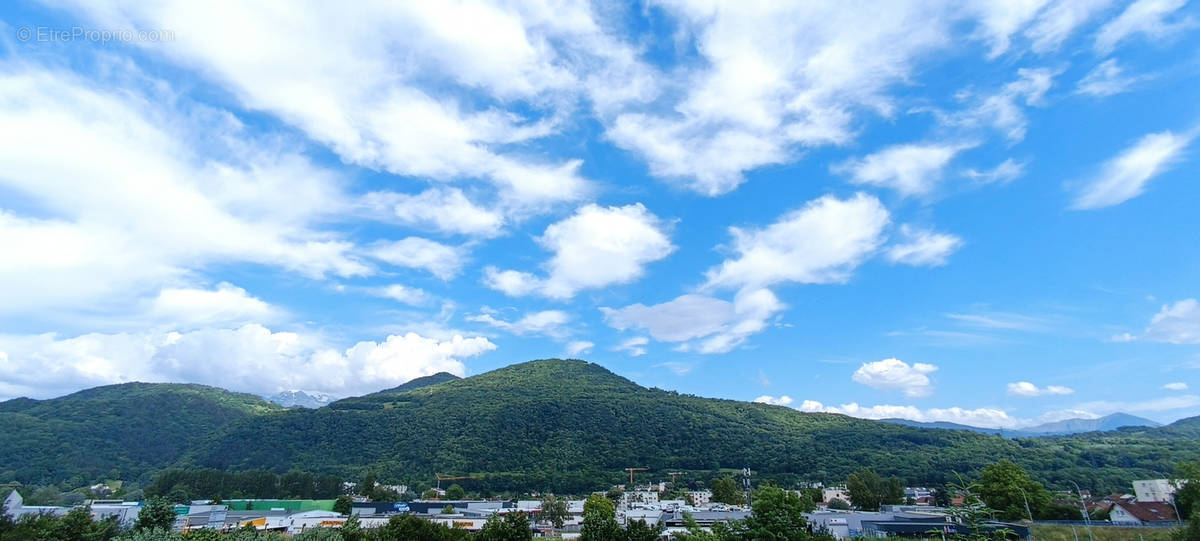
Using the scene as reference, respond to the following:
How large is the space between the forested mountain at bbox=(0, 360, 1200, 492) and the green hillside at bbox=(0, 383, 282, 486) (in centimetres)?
54

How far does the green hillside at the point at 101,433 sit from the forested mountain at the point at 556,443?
1.77 feet

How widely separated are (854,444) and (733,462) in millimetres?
28442

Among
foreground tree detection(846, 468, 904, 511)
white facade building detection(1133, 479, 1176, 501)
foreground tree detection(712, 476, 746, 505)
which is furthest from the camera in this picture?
foreground tree detection(712, 476, 746, 505)

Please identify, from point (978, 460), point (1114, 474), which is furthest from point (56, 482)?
point (1114, 474)

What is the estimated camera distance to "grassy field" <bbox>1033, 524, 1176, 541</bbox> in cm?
4006

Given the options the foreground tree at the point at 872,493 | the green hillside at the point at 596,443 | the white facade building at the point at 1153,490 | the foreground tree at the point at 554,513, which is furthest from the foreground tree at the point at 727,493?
the white facade building at the point at 1153,490

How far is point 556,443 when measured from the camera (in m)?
140

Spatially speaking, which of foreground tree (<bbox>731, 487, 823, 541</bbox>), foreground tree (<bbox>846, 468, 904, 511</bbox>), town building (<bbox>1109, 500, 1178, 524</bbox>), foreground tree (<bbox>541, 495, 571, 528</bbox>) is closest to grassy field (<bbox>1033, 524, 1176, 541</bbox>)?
town building (<bbox>1109, 500, 1178, 524</bbox>)

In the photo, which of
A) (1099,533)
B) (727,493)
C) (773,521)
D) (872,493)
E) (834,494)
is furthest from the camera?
(834,494)

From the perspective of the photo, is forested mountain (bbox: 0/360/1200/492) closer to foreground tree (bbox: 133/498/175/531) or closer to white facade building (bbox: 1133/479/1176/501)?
white facade building (bbox: 1133/479/1176/501)

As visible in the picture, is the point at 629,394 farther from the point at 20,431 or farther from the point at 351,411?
the point at 20,431

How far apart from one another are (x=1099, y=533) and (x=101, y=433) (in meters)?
210

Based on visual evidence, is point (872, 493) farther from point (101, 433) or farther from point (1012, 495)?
point (101, 433)

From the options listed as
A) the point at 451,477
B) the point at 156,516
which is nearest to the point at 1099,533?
the point at 156,516
